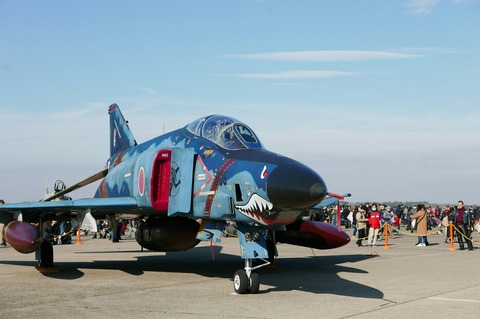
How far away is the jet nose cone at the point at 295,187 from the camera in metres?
9.52

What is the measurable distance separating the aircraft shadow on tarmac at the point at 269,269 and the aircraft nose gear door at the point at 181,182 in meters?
2.11

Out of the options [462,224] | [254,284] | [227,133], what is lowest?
[254,284]

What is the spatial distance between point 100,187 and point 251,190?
303 inches

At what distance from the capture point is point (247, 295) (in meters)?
10.9

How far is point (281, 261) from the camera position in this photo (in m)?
17.6

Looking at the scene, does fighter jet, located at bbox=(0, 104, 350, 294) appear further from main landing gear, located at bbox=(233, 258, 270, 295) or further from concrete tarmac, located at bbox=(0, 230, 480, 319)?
concrete tarmac, located at bbox=(0, 230, 480, 319)

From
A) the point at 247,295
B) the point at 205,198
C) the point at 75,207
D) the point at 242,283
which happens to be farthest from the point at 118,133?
the point at 247,295

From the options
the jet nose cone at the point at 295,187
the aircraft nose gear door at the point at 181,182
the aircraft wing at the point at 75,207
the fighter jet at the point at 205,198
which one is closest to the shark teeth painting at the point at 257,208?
the fighter jet at the point at 205,198

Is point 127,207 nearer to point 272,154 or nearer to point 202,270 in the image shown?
point 202,270

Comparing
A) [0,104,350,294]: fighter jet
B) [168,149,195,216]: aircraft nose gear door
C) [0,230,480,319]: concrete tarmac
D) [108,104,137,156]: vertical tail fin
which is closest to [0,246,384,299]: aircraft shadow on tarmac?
[0,230,480,319]: concrete tarmac

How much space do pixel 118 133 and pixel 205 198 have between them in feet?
26.0

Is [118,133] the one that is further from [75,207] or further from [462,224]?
[462,224]

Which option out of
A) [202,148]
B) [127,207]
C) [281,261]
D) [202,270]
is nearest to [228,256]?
[281,261]

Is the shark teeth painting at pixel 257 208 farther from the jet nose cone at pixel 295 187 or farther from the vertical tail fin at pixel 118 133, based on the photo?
the vertical tail fin at pixel 118 133
